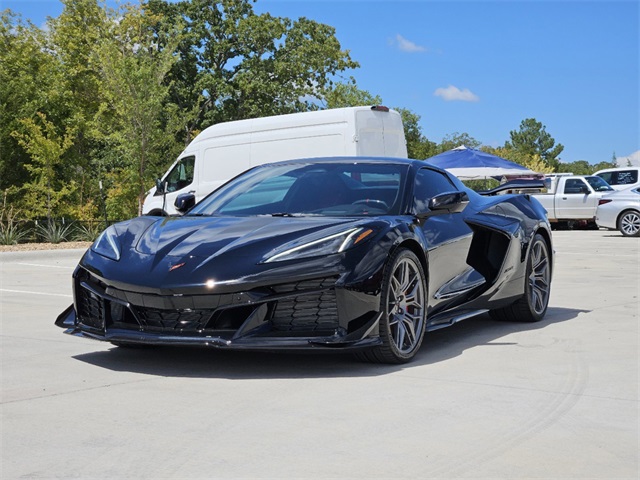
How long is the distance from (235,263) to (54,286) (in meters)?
6.66

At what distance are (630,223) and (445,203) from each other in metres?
19.5

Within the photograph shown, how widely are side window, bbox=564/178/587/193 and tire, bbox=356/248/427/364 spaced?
25.3 m

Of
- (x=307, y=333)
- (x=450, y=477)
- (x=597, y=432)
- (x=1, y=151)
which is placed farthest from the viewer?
(x=1, y=151)

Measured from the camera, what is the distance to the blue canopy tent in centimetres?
3009

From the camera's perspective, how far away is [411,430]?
13.2ft

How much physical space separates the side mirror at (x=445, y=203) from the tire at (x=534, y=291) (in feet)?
4.32

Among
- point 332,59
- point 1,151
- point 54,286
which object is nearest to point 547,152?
point 332,59

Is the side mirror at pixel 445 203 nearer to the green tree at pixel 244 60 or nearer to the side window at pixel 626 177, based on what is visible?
the side window at pixel 626 177

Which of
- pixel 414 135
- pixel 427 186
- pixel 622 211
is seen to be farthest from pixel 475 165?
pixel 414 135

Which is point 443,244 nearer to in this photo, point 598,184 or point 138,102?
point 138,102

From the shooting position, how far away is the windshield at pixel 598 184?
2995cm

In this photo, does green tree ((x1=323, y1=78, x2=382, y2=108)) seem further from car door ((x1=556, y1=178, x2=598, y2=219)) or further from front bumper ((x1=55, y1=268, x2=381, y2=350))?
front bumper ((x1=55, y1=268, x2=381, y2=350))

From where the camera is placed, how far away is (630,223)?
24219 mm

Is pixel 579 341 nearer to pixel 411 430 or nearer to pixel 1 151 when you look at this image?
pixel 411 430
